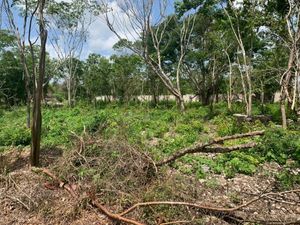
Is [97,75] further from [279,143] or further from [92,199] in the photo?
[279,143]

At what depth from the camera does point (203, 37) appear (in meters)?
20.1

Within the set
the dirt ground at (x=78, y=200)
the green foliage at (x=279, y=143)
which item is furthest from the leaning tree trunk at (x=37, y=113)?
the green foliage at (x=279, y=143)

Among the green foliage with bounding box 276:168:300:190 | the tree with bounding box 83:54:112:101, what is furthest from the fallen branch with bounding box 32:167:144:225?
the tree with bounding box 83:54:112:101

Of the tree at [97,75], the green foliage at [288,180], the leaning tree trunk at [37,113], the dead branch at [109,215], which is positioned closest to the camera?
the dead branch at [109,215]

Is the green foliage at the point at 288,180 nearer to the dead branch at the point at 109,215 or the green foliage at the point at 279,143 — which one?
the green foliage at the point at 279,143

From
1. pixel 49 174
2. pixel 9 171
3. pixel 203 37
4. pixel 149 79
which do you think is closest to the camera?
pixel 49 174

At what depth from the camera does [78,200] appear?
3.91 m

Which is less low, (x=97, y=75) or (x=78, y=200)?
(x=97, y=75)

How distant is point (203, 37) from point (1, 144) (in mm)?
15889

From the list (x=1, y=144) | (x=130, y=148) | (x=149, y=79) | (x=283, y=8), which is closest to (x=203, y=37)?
(x=149, y=79)

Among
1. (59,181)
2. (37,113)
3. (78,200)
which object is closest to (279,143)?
(78,200)

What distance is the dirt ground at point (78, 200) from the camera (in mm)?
3748

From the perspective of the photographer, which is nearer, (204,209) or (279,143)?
(204,209)

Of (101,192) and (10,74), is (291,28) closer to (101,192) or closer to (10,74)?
(101,192)
